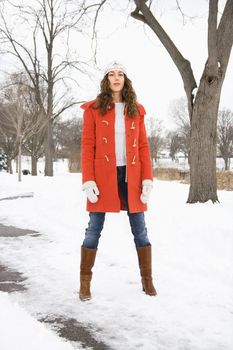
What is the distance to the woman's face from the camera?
12.1 feet

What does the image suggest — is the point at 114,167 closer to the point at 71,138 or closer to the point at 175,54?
the point at 175,54

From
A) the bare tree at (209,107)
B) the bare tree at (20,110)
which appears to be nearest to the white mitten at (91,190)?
the bare tree at (209,107)

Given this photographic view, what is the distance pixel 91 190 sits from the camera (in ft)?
11.6

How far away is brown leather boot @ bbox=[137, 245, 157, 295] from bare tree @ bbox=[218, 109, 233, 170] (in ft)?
174

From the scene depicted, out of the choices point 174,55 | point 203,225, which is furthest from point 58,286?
point 174,55

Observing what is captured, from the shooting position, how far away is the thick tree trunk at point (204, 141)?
7469 mm

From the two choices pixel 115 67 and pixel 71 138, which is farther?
pixel 71 138

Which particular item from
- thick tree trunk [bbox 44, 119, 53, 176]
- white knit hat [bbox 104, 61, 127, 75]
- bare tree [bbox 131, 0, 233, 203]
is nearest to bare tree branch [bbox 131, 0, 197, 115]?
bare tree [bbox 131, 0, 233, 203]

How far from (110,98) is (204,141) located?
4.26 metres

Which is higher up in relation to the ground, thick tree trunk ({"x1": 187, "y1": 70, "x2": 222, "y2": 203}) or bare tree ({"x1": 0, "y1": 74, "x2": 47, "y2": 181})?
bare tree ({"x1": 0, "y1": 74, "x2": 47, "y2": 181})

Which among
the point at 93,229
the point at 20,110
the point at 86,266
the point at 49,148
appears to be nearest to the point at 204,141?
the point at 93,229

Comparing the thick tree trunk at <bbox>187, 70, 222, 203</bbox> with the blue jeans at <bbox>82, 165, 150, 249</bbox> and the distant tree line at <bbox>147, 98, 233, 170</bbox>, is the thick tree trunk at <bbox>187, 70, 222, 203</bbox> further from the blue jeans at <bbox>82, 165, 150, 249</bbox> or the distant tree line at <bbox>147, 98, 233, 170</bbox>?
Answer: the distant tree line at <bbox>147, 98, 233, 170</bbox>

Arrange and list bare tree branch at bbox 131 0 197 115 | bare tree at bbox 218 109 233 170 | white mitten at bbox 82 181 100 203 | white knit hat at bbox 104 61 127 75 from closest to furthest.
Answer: white mitten at bbox 82 181 100 203
white knit hat at bbox 104 61 127 75
bare tree branch at bbox 131 0 197 115
bare tree at bbox 218 109 233 170

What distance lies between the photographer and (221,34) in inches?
303
